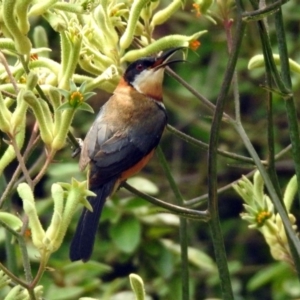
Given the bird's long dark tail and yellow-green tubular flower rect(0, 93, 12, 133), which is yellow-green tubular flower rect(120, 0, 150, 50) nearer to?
yellow-green tubular flower rect(0, 93, 12, 133)

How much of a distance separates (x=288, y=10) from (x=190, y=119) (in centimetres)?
67

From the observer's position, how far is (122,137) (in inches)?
97.7

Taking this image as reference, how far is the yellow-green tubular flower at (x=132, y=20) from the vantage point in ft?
5.85

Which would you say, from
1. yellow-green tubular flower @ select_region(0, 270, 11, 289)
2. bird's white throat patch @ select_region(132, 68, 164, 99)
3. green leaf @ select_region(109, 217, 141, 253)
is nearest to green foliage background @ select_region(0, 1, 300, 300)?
green leaf @ select_region(109, 217, 141, 253)

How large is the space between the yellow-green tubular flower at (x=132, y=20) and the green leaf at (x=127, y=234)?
1229 millimetres

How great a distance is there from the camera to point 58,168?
125 inches

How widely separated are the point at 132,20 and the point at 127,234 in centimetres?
131

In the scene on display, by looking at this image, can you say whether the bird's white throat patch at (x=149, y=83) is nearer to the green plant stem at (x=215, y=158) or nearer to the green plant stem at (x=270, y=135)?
the green plant stem at (x=270, y=135)

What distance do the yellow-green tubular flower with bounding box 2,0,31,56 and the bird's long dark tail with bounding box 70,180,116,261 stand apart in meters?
0.53

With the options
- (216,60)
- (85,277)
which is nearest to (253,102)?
(216,60)

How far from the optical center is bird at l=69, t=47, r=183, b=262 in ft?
7.01

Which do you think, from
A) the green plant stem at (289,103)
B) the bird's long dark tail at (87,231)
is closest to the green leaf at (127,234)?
the bird's long dark tail at (87,231)

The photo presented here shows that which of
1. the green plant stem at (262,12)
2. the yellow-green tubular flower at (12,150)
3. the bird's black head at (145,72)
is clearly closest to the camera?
the green plant stem at (262,12)

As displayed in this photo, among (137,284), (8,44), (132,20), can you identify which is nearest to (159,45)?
(132,20)
